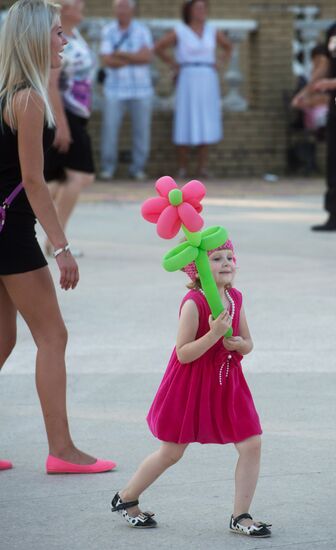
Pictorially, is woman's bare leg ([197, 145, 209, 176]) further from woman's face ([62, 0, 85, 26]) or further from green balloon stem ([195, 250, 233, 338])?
green balloon stem ([195, 250, 233, 338])

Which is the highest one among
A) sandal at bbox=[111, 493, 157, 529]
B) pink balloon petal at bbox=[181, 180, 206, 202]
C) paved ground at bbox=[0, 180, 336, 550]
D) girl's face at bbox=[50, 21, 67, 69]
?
girl's face at bbox=[50, 21, 67, 69]

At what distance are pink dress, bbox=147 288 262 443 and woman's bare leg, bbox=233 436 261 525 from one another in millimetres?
33

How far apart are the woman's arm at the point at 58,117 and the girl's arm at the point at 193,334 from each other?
5.05 metres

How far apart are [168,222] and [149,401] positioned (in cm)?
213

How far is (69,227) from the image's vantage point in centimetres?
1270

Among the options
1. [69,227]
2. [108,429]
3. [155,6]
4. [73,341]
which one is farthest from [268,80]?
[108,429]

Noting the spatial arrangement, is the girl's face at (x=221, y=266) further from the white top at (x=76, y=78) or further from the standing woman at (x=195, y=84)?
the standing woman at (x=195, y=84)

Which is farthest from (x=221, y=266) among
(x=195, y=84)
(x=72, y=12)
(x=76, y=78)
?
(x=195, y=84)

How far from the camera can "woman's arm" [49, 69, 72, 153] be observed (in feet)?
30.9

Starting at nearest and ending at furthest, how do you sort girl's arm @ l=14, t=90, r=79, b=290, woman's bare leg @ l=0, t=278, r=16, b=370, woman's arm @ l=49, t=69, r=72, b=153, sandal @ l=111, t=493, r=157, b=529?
sandal @ l=111, t=493, r=157, b=529 → girl's arm @ l=14, t=90, r=79, b=290 → woman's bare leg @ l=0, t=278, r=16, b=370 → woman's arm @ l=49, t=69, r=72, b=153

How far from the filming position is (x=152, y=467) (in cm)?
457

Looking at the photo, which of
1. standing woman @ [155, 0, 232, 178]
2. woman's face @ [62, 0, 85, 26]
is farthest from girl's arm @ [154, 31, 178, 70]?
woman's face @ [62, 0, 85, 26]

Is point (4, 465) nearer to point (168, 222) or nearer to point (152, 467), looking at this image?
point (152, 467)

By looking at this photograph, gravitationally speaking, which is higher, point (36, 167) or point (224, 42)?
point (36, 167)
